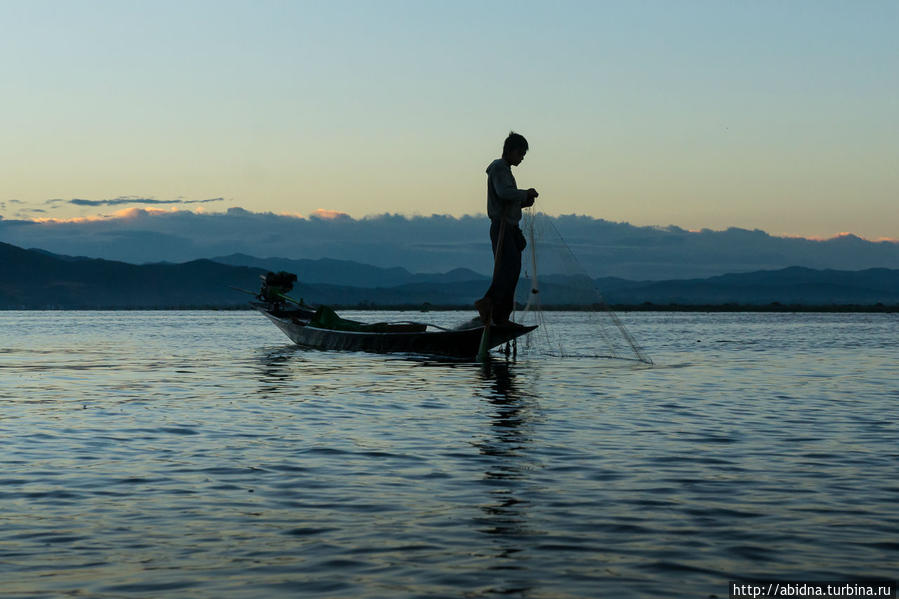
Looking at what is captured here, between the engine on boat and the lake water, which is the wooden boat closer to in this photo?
the engine on boat

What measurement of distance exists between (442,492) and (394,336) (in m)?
26.1

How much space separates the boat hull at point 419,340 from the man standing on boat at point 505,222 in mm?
1029

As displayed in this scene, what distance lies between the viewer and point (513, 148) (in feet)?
94.6

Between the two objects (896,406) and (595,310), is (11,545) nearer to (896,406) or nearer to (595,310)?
(896,406)

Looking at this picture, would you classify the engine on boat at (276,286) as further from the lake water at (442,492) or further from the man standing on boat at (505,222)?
the lake water at (442,492)

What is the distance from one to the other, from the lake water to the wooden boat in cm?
1036

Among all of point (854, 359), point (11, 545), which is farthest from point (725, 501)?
point (854, 359)

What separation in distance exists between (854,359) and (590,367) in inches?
435

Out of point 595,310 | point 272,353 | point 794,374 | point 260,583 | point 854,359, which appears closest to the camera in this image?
point 260,583

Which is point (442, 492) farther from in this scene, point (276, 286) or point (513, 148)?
point (276, 286)

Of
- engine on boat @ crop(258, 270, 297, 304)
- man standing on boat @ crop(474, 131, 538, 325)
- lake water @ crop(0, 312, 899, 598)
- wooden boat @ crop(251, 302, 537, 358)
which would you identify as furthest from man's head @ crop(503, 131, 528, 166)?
engine on boat @ crop(258, 270, 297, 304)

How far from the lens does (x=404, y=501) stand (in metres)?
9.70

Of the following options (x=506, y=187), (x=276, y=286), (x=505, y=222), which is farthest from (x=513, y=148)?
(x=276, y=286)

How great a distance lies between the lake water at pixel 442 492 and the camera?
7.14m
